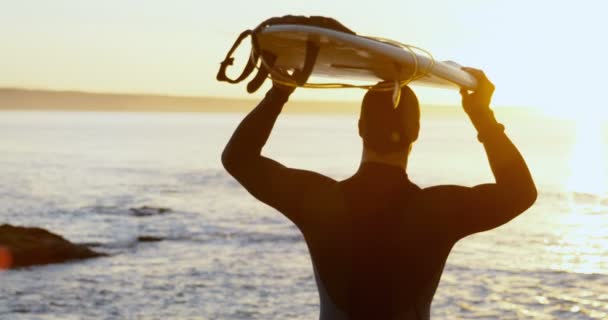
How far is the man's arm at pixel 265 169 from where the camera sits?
3.67 meters

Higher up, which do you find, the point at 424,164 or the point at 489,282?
the point at 489,282

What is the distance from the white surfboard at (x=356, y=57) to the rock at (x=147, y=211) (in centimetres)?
4654

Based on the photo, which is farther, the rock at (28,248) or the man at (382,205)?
the rock at (28,248)

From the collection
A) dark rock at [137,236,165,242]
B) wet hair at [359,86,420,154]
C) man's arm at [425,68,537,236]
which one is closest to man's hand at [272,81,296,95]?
wet hair at [359,86,420,154]

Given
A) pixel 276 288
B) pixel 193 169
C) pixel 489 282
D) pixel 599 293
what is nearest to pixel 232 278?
pixel 276 288

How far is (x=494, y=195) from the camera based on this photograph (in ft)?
11.6

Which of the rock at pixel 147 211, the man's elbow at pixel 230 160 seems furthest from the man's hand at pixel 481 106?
the rock at pixel 147 211

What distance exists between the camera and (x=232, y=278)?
30703 millimetres

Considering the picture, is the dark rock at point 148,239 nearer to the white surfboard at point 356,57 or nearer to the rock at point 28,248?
the rock at point 28,248

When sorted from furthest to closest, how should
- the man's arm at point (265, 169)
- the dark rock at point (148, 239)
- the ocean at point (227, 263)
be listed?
Result: the dark rock at point (148, 239), the ocean at point (227, 263), the man's arm at point (265, 169)

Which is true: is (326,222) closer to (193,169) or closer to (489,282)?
(489,282)

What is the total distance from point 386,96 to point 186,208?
51.6m

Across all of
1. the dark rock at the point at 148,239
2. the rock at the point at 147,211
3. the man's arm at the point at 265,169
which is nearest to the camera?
the man's arm at the point at 265,169

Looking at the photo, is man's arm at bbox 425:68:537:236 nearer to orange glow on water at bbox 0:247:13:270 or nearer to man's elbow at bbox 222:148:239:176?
man's elbow at bbox 222:148:239:176
